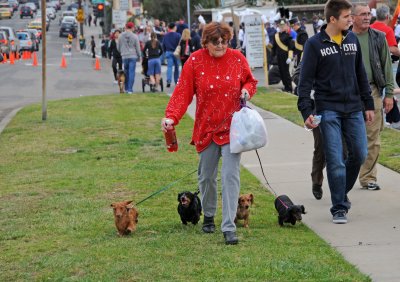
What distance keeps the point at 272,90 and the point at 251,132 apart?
17.3 meters

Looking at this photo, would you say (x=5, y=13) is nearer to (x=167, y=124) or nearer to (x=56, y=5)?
(x=56, y=5)

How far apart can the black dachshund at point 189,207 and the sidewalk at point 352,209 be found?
950 mm

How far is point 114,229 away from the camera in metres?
8.14

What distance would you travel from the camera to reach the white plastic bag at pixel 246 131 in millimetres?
7164

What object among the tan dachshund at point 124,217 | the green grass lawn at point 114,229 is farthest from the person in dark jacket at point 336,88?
the tan dachshund at point 124,217

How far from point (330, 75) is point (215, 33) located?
4.23 feet

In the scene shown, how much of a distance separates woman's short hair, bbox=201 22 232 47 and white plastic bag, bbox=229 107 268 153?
54 centimetres

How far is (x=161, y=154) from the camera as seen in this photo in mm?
13172

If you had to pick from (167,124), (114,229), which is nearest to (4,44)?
(114,229)

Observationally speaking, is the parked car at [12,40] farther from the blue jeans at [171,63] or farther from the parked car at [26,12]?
the parked car at [26,12]

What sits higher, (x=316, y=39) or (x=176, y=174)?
(x=316, y=39)

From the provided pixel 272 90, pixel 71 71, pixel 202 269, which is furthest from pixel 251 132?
pixel 71 71

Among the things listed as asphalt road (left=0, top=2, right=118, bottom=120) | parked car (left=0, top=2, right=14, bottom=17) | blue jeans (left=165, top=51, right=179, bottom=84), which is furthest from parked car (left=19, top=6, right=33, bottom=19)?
blue jeans (left=165, top=51, right=179, bottom=84)

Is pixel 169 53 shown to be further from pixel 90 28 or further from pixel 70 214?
pixel 90 28
